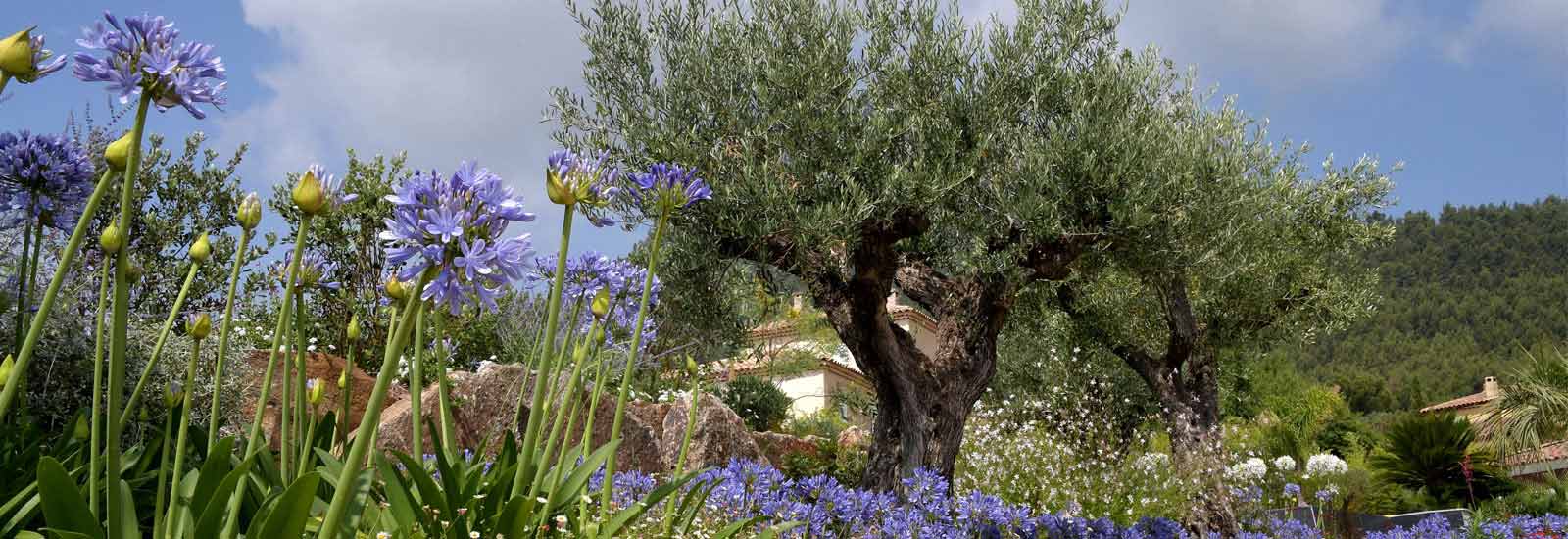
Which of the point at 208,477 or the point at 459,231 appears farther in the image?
the point at 208,477

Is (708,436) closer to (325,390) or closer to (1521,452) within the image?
(325,390)

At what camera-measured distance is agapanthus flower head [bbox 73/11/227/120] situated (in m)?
2.12

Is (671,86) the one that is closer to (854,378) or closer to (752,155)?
(752,155)

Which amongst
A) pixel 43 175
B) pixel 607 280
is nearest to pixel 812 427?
pixel 607 280

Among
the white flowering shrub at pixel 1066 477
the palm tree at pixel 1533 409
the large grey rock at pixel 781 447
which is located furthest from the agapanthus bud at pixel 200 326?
the palm tree at pixel 1533 409

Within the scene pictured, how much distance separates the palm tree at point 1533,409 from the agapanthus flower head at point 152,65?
21309mm

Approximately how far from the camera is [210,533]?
2.22 m

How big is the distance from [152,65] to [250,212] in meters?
0.46

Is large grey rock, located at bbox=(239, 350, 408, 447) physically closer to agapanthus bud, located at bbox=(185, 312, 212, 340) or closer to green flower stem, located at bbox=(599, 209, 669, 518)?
green flower stem, located at bbox=(599, 209, 669, 518)

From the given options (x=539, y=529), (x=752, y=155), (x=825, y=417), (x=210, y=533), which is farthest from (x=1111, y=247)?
(x=825, y=417)

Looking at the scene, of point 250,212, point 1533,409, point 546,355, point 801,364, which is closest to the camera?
point 546,355

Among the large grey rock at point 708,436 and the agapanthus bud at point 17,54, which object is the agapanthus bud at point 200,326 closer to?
the agapanthus bud at point 17,54

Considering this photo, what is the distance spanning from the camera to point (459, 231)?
6.41ft

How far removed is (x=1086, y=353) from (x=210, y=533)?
615 inches
